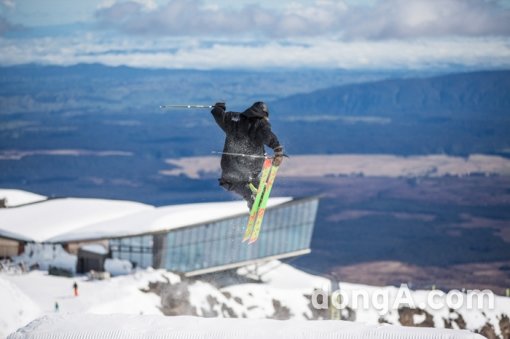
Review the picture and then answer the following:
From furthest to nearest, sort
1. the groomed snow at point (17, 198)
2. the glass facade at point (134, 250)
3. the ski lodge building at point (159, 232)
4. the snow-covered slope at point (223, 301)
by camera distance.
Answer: the groomed snow at point (17, 198), the ski lodge building at point (159, 232), the glass facade at point (134, 250), the snow-covered slope at point (223, 301)

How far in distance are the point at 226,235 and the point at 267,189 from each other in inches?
3700

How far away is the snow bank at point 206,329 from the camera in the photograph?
179 feet

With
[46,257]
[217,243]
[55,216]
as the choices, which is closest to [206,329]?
[46,257]

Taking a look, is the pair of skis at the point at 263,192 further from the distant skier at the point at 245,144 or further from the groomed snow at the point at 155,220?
the groomed snow at the point at 155,220

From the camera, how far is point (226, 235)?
131750 mm

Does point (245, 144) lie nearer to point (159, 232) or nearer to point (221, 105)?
point (221, 105)

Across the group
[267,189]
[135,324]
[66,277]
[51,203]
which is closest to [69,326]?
[135,324]

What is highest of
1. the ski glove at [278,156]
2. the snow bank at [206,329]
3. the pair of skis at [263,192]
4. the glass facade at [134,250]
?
the ski glove at [278,156]

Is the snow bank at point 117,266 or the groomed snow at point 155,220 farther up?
the groomed snow at point 155,220

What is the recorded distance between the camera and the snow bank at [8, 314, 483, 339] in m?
54.4

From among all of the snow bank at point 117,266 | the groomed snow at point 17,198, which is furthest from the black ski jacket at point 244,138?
the groomed snow at point 17,198

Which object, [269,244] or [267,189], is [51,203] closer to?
[269,244]

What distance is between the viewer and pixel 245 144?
118 ft

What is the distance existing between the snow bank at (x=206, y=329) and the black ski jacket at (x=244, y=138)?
63.3 ft
